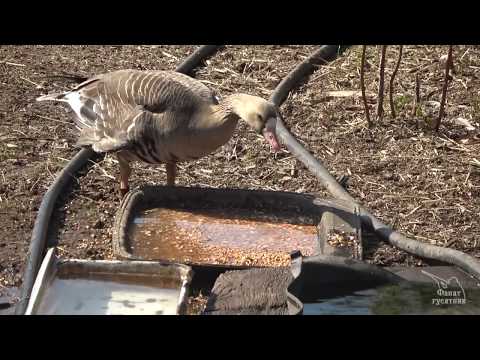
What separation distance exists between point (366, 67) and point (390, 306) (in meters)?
4.44

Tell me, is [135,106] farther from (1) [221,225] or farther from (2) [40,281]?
(2) [40,281]

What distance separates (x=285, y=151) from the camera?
7.59m

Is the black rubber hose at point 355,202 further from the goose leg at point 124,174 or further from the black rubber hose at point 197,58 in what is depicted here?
the goose leg at point 124,174

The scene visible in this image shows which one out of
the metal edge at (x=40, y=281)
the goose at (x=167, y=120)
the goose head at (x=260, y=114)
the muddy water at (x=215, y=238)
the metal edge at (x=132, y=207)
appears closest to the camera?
the metal edge at (x=40, y=281)

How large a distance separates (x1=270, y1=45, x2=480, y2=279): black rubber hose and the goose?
787 mm

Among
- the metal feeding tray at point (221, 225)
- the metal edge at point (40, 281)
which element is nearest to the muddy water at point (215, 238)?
the metal feeding tray at point (221, 225)

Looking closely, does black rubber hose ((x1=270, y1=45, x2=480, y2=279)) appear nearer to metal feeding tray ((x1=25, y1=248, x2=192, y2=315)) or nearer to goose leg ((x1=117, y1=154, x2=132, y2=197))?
goose leg ((x1=117, y1=154, x2=132, y2=197))

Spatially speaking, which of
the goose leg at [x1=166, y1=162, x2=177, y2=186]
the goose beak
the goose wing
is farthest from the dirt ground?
the goose beak

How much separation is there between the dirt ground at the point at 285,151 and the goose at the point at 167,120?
53 cm

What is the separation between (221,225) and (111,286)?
60.2 inches

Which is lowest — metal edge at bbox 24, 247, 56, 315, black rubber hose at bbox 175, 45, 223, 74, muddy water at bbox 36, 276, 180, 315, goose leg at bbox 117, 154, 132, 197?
muddy water at bbox 36, 276, 180, 315

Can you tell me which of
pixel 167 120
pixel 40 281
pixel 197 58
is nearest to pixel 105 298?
pixel 40 281

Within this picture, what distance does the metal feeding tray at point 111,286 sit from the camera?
4918 millimetres

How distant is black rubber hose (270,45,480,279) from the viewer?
5.82 metres
